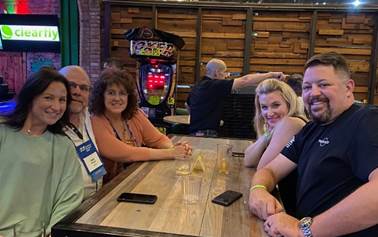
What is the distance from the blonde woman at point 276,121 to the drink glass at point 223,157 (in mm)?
159

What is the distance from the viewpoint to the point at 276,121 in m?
2.12

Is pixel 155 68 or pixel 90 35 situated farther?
pixel 90 35

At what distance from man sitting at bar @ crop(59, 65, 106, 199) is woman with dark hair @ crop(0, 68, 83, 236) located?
0.15 metres

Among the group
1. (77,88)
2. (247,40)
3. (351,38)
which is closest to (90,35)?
(247,40)

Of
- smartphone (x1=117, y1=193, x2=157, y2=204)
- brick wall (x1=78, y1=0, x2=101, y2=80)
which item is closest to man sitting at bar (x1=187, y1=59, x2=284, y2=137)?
smartphone (x1=117, y1=193, x2=157, y2=204)

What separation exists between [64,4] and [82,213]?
19.3 ft

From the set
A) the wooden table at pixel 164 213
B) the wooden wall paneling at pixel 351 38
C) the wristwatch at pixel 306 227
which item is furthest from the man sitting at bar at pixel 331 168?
the wooden wall paneling at pixel 351 38

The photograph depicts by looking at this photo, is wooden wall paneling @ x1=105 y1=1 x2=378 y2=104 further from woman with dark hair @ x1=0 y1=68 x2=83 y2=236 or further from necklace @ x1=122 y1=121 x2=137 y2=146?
woman with dark hair @ x1=0 y1=68 x2=83 y2=236

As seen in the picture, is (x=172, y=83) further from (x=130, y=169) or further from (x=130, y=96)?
(x=130, y=169)

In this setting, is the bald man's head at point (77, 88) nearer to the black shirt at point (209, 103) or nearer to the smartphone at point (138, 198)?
the smartphone at point (138, 198)

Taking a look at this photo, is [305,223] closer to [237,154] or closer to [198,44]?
[237,154]

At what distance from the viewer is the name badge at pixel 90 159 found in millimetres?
1973

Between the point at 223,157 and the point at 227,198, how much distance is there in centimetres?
83

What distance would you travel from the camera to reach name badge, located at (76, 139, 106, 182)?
1.97 m
